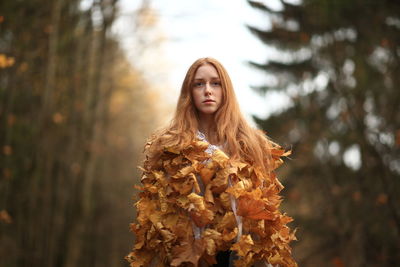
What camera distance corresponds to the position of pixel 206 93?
308 cm

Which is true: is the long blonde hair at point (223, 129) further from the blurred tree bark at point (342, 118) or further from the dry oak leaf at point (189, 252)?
the blurred tree bark at point (342, 118)

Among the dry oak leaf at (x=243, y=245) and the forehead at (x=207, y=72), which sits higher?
the forehead at (x=207, y=72)

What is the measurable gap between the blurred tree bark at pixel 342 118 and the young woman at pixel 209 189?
461cm

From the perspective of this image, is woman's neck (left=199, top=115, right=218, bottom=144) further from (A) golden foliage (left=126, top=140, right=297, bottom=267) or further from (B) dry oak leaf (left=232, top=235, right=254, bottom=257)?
(B) dry oak leaf (left=232, top=235, right=254, bottom=257)

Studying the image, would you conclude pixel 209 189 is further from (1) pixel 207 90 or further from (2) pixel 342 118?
(2) pixel 342 118

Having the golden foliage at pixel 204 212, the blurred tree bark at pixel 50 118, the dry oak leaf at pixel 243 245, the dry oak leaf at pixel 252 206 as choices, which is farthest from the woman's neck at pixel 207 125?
the blurred tree bark at pixel 50 118

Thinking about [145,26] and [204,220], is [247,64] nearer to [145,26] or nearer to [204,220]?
[145,26]

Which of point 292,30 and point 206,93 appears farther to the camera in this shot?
point 292,30

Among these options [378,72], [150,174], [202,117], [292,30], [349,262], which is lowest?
[349,262]

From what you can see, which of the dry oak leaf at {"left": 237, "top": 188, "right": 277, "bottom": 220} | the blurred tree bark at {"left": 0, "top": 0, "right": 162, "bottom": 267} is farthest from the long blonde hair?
the blurred tree bark at {"left": 0, "top": 0, "right": 162, "bottom": 267}

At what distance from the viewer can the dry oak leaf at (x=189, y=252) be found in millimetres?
2586

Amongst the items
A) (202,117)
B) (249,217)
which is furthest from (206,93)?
(249,217)

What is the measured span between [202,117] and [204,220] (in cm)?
77

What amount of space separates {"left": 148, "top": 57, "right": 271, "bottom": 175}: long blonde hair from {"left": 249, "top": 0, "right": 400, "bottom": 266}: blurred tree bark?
179 inches
